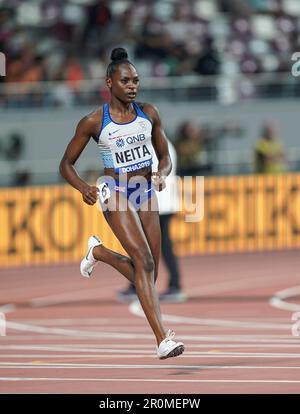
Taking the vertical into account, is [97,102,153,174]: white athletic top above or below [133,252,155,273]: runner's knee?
above

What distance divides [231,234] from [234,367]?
12663mm

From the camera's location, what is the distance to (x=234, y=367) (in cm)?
1140

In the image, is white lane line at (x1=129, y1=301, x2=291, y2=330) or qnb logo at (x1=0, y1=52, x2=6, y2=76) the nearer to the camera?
white lane line at (x1=129, y1=301, x2=291, y2=330)

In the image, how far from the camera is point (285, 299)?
1741 cm

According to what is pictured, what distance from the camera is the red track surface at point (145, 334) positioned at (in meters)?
10.6

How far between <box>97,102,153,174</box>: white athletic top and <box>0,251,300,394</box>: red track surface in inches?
64.9

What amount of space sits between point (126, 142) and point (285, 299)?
21.4 ft

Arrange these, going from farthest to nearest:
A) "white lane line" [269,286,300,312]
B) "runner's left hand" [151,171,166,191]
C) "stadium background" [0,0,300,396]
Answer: "white lane line" [269,286,300,312] → "stadium background" [0,0,300,396] → "runner's left hand" [151,171,166,191]

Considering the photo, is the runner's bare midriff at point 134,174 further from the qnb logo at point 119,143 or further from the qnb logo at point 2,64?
the qnb logo at point 2,64

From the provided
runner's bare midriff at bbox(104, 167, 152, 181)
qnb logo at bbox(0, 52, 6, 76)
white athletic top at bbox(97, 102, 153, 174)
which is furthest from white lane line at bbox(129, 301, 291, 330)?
qnb logo at bbox(0, 52, 6, 76)

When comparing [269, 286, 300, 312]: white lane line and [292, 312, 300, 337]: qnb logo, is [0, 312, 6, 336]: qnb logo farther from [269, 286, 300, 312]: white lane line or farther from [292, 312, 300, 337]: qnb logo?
[269, 286, 300, 312]: white lane line

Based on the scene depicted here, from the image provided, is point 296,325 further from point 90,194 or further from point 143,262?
point 90,194

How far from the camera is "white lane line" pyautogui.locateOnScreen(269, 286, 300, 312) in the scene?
16422 millimetres

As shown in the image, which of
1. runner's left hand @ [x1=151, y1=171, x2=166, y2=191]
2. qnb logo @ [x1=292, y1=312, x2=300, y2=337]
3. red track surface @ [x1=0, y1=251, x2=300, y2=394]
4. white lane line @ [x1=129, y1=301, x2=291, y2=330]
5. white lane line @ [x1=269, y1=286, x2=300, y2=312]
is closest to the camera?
red track surface @ [x1=0, y1=251, x2=300, y2=394]
